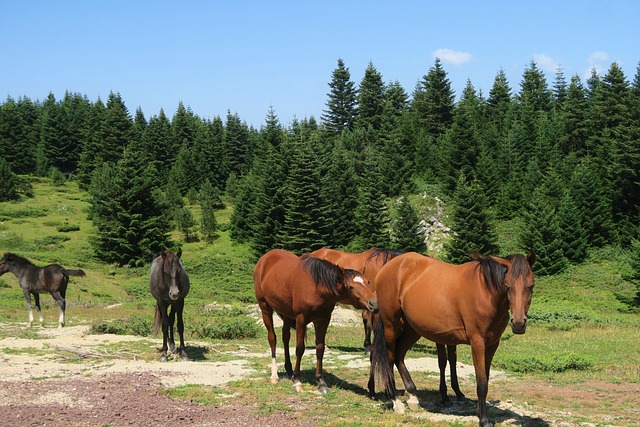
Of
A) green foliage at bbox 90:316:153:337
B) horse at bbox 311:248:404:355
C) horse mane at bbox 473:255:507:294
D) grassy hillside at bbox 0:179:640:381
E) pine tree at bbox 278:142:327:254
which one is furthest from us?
pine tree at bbox 278:142:327:254

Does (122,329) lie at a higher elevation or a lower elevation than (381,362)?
lower

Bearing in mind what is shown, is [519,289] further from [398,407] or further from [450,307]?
[398,407]

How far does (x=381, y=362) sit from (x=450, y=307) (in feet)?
6.14

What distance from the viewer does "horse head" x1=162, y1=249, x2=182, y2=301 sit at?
42.9 feet

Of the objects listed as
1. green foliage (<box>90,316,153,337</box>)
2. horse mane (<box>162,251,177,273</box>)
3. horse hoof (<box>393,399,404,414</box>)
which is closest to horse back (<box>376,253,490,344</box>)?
horse hoof (<box>393,399,404,414</box>)

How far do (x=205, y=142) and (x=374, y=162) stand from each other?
35.0 m

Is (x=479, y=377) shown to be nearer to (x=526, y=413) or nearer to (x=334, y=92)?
(x=526, y=413)

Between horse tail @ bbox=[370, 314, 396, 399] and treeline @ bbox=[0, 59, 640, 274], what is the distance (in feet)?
90.6

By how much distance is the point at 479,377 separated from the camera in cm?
820

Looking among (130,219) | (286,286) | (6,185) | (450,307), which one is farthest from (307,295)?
(6,185)

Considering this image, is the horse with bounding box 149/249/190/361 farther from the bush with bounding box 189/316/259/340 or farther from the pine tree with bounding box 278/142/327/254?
the pine tree with bounding box 278/142/327/254

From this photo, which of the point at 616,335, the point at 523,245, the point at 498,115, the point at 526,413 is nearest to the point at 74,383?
the point at 526,413

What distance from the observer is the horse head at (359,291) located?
31.6 ft

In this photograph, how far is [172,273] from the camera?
43.4ft
